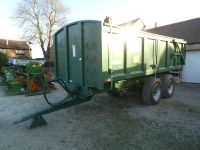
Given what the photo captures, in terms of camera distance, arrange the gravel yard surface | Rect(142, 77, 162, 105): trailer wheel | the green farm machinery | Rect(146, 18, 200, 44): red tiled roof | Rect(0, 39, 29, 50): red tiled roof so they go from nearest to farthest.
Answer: the gravel yard surface
Rect(142, 77, 162, 105): trailer wheel
the green farm machinery
Rect(146, 18, 200, 44): red tiled roof
Rect(0, 39, 29, 50): red tiled roof

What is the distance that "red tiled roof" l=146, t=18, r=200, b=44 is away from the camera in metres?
11.2

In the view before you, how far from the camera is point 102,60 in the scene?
4.30m

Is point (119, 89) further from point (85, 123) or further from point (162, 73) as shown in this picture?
point (162, 73)

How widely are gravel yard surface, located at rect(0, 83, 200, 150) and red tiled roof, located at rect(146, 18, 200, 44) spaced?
244 inches

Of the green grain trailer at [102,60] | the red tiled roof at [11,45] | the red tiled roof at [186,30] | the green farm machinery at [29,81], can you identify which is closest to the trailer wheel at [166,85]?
the green grain trailer at [102,60]

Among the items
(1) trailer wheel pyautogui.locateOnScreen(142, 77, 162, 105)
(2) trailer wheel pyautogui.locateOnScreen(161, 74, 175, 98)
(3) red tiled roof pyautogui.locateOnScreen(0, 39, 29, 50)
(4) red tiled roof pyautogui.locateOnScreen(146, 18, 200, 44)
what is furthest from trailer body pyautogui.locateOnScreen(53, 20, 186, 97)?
(3) red tiled roof pyautogui.locateOnScreen(0, 39, 29, 50)

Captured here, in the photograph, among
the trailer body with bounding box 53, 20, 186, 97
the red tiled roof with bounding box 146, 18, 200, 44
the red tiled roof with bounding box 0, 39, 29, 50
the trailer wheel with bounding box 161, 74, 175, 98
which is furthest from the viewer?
the red tiled roof with bounding box 0, 39, 29, 50

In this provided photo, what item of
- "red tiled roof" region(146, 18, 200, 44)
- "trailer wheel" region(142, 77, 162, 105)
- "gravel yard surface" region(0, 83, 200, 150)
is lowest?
"gravel yard surface" region(0, 83, 200, 150)

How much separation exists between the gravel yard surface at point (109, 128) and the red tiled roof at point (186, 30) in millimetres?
6194

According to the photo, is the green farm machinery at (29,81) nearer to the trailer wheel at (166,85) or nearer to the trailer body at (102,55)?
the trailer body at (102,55)

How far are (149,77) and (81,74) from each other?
9.37 feet

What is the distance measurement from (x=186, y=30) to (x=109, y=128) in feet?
36.1

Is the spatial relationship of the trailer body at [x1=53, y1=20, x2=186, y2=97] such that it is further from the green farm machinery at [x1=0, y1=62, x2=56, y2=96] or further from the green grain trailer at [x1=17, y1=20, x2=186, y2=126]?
the green farm machinery at [x1=0, y1=62, x2=56, y2=96]

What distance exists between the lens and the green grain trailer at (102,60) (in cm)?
443
